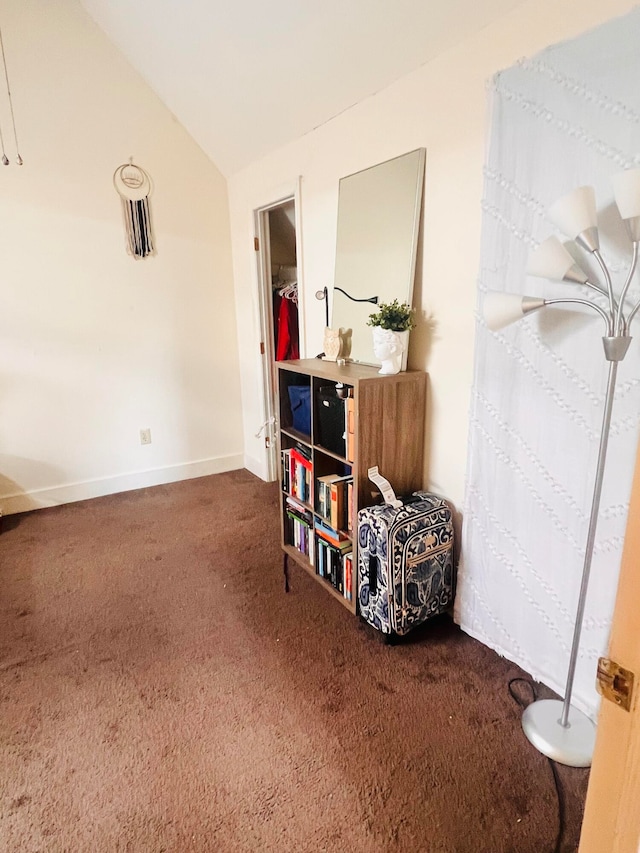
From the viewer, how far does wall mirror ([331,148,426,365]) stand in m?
2.01

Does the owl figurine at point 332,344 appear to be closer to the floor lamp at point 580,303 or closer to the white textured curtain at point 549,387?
the white textured curtain at point 549,387

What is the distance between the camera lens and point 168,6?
2.30m

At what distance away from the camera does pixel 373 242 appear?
221 centimetres

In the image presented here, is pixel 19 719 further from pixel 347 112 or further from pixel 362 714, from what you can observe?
pixel 347 112

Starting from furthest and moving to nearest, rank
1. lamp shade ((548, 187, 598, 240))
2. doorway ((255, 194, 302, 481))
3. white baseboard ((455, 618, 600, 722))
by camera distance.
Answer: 1. doorway ((255, 194, 302, 481))
2. white baseboard ((455, 618, 600, 722))
3. lamp shade ((548, 187, 598, 240))

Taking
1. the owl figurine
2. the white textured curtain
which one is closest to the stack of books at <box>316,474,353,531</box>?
the white textured curtain

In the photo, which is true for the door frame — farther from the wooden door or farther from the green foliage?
the wooden door

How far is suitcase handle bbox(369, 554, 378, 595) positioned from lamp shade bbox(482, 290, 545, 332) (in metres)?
1.02

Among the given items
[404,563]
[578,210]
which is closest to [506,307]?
[578,210]

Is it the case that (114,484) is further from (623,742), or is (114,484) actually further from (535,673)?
(623,742)

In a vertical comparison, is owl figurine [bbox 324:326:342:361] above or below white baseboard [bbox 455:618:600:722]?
above

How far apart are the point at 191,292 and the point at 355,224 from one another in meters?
1.71

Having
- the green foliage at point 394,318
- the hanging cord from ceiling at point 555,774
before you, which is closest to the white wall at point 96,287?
the green foliage at point 394,318

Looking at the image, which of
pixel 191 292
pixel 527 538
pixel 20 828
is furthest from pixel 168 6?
pixel 20 828
